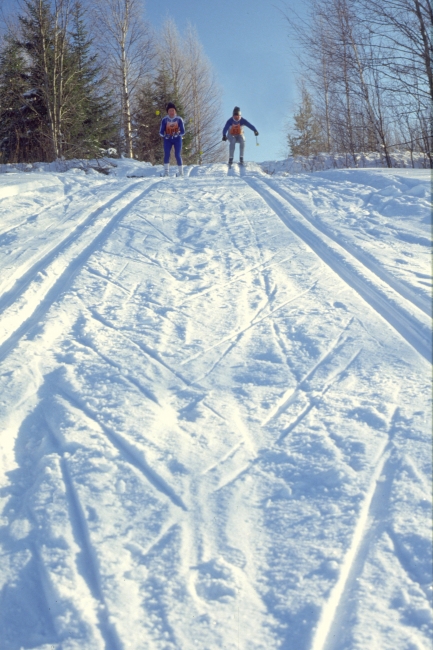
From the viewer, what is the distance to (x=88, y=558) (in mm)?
2229

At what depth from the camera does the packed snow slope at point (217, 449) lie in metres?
2.00

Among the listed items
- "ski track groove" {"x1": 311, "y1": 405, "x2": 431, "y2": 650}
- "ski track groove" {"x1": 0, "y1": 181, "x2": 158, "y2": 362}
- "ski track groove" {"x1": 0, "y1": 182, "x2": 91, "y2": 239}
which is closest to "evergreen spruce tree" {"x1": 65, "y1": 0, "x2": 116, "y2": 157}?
"ski track groove" {"x1": 0, "y1": 182, "x2": 91, "y2": 239}

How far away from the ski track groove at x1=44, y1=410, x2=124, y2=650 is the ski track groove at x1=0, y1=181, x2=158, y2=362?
1.49 m

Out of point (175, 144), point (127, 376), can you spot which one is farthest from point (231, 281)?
point (175, 144)

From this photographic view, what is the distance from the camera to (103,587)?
211 centimetres

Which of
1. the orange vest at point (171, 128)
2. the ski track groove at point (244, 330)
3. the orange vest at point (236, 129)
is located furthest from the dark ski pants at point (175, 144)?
the ski track groove at point (244, 330)

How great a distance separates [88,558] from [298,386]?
64.7 inches

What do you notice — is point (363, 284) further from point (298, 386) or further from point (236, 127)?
point (236, 127)

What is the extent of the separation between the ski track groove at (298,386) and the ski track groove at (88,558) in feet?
3.60

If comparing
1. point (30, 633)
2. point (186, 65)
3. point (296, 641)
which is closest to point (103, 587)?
point (30, 633)

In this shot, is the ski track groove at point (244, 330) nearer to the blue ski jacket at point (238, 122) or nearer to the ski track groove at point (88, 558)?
the ski track groove at point (88, 558)

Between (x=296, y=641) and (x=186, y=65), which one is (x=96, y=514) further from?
(x=186, y=65)

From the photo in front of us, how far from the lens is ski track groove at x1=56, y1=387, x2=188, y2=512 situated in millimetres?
2549

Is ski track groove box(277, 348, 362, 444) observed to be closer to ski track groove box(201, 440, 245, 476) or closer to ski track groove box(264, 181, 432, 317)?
ski track groove box(201, 440, 245, 476)
